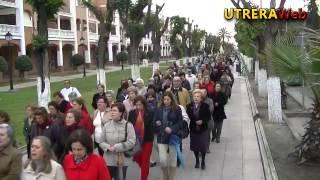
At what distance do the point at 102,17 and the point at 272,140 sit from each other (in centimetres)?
1036

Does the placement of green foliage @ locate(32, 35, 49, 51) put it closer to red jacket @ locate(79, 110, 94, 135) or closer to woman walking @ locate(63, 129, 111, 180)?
red jacket @ locate(79, 110, 94, 135)

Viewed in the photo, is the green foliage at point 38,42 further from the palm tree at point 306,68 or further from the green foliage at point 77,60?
the green foliage at point 77,60

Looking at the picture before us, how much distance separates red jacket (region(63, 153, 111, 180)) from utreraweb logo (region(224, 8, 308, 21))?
12.1 metres

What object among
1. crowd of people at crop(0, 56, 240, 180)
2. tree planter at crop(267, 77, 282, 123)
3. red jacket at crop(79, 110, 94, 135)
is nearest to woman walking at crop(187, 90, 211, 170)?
crowd of people at crop(0, 56, 240, 180)

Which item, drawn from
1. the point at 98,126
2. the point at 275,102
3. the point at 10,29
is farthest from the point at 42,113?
the point at 10,29

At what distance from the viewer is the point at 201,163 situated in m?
9.98

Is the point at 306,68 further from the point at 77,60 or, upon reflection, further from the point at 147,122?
the point at 77,60

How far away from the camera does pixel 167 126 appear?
831 cm

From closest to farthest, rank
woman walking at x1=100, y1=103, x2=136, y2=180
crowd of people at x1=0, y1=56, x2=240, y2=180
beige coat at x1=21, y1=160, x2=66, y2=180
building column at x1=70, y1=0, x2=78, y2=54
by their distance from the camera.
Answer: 1. beige coat at x1=21, y1=160, x2=66, y2=180
2. crowd of people at x1=0, y1=56, x2=240, y2=180
3. woman walking at x1=100, y1=103, x2=136, y2=180
4. building column at x1=70, y1=0, x2=78, y2=54

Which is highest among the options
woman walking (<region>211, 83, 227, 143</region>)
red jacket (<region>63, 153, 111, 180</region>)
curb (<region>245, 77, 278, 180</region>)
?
red jacket (<region>63, 153, 111, 180</region>)

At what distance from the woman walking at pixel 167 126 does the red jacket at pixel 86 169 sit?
11.4 ft

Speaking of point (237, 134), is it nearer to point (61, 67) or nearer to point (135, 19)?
point (135, 19)

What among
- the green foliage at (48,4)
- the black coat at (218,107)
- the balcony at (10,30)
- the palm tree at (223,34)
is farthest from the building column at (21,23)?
the palm tree at (223,34)

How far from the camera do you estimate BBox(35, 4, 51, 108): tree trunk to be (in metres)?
15.8
